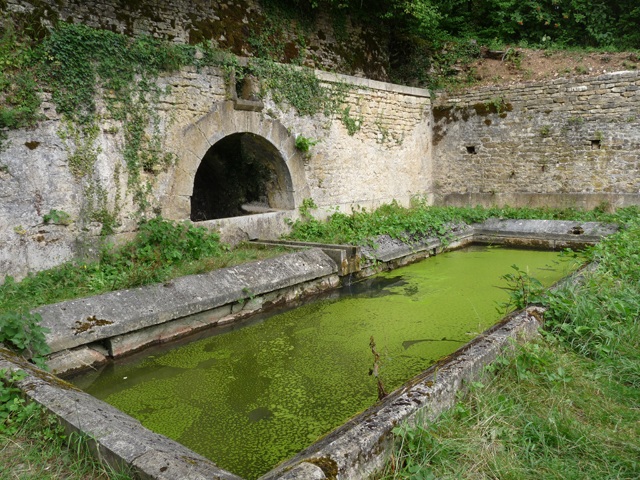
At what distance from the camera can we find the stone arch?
21.8 feet

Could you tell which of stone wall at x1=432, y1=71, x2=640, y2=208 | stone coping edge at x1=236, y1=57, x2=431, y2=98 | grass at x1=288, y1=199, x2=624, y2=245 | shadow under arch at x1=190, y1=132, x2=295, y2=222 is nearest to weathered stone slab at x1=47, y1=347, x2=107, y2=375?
grass at x1=288, y1=199, x2=624, y2=245

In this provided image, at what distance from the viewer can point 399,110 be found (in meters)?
10.6

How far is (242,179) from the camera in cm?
862

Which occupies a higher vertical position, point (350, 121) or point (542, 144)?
point (350, 121)

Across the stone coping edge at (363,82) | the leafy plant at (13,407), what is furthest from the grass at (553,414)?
the stone coping edge at (363,82)

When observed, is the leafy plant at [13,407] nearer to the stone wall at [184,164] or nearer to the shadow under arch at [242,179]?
the stone wall at [184,164]

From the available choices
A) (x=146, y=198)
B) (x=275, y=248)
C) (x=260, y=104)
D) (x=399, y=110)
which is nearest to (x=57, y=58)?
(x=146, y=198)

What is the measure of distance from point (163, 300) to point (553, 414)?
342 cm

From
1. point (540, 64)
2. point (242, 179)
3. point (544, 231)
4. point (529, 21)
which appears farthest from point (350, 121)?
point (529, 21)

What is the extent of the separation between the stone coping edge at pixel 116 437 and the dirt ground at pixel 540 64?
1071cm

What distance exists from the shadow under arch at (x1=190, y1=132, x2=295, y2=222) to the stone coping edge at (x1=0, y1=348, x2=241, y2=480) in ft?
17.7

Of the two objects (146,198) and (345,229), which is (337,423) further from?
(345,229)

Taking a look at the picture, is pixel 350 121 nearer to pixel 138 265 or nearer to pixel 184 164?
pixel 184 164

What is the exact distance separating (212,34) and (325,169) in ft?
11.1
